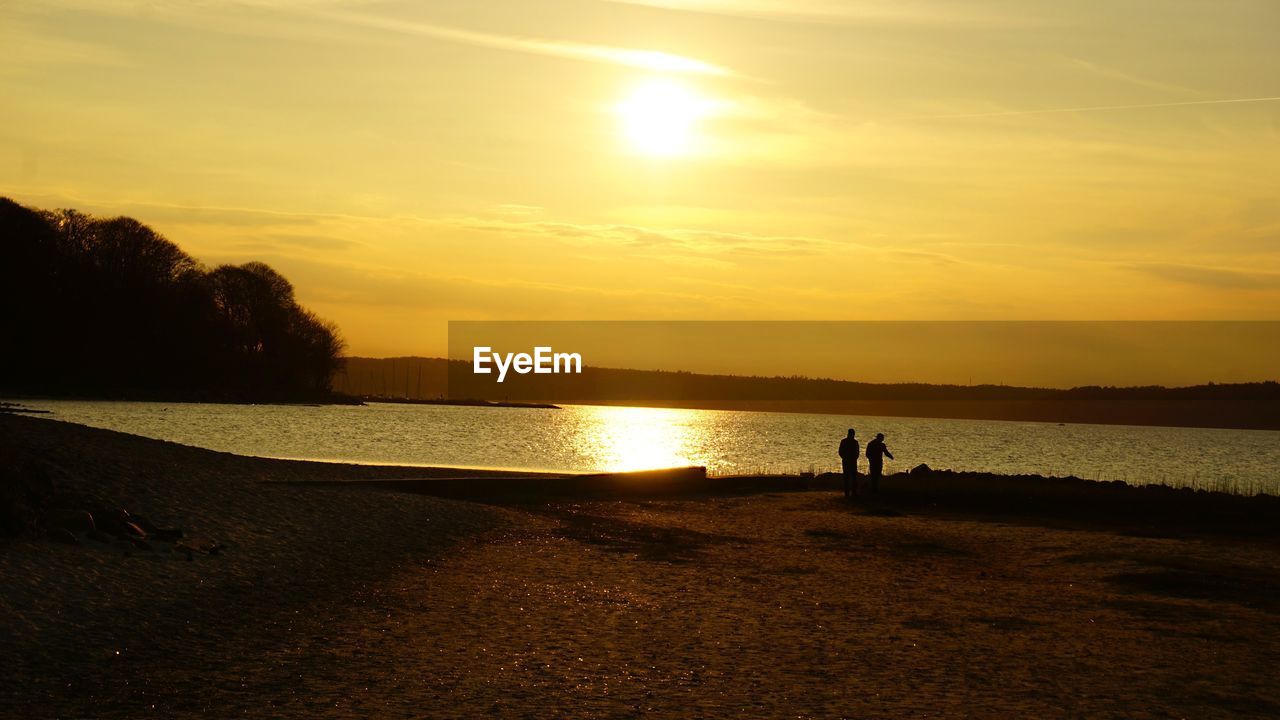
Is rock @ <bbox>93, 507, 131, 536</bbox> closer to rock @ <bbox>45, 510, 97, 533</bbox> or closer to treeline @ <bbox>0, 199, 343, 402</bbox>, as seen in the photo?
rock @ <bbox>45, 510, 97, 533</bbox>

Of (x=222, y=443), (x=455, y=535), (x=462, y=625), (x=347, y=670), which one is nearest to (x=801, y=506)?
(x=455, y=535)

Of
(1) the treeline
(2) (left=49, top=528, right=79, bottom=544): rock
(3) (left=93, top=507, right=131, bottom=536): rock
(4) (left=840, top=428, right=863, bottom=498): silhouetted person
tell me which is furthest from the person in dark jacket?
(1) the treeline

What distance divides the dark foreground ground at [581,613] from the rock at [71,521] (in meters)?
0.55

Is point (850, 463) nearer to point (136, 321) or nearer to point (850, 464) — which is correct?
point (850, 464)

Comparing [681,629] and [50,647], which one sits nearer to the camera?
[50,647]

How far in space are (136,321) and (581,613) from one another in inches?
4643

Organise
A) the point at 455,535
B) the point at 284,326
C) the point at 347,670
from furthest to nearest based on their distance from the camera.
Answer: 1. the point at 284,326
2. the point at 455,535
3. the point at 347,670

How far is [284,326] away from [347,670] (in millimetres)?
135026

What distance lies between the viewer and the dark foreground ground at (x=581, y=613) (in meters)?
Result: 10.5

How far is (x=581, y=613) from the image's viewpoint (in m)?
14.7

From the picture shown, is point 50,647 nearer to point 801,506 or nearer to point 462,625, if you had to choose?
point 462,625

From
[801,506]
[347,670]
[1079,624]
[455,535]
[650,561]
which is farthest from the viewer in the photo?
[801,506]

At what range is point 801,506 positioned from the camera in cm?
3125

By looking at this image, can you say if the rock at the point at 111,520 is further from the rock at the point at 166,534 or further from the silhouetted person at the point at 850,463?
the silhouetted person at the point at 850,463
